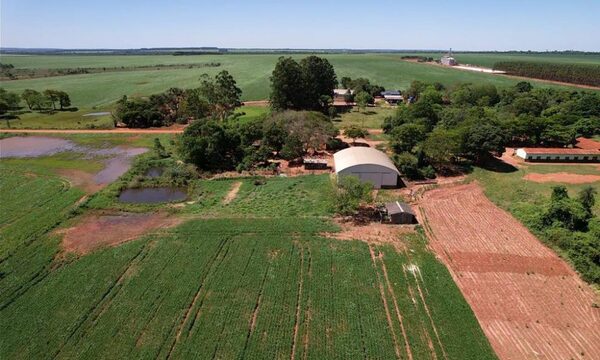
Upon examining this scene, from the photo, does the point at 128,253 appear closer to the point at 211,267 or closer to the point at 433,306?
the point at 211,267

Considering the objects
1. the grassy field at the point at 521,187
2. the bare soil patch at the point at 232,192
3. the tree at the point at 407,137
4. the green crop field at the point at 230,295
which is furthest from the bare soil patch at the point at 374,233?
the tree at the point at 407,137

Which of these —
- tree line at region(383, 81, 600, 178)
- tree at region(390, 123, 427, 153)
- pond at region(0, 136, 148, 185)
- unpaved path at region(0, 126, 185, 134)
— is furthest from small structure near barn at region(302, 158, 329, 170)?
unpaved path at region(0, 126, 185, 134)

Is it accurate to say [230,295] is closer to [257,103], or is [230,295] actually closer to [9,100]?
[257,103]

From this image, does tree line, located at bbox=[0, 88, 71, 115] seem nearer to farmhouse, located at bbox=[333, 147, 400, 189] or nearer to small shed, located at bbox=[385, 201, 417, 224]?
farmhouse, located at bbox=[333, 147, 400, 189]

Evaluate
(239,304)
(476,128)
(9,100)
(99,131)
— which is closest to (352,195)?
(239,304)

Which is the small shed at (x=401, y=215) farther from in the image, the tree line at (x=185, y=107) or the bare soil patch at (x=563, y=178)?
the tree line at (x=185, y=107)

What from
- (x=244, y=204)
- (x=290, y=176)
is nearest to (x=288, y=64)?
(x=290, y=176)
